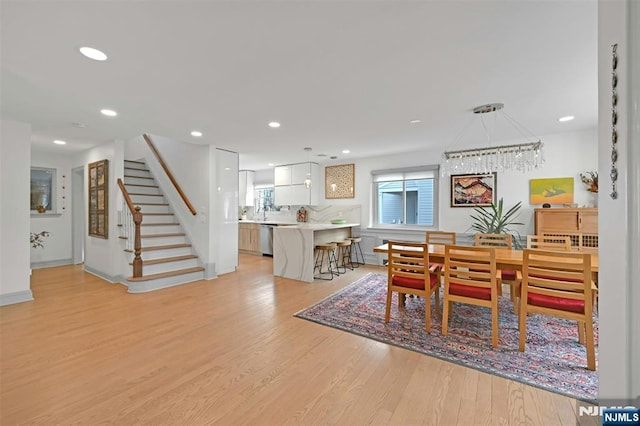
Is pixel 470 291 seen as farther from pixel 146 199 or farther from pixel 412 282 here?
pixel 146 199

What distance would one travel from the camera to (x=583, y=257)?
7.03 ft

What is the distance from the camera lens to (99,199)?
16.7 ft

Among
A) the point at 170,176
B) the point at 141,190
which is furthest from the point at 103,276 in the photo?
the point at 170,176

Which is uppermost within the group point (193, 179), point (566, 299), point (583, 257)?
point (193, 179)

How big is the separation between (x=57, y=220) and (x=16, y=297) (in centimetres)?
291

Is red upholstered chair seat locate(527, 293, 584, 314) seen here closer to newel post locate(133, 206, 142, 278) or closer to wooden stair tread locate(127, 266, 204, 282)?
wooden stair tread locate(127, 266, 204, 282)

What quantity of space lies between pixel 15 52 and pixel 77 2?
1.00 m

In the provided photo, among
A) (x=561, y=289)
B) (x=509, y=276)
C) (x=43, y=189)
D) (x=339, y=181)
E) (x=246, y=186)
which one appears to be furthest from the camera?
(x=246, y=186)

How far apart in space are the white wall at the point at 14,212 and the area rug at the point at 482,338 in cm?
390

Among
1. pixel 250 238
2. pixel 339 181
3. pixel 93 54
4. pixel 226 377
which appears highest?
pixel 93 54

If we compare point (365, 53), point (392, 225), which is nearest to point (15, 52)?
point (365, 53)

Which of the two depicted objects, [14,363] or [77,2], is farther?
[14,363]

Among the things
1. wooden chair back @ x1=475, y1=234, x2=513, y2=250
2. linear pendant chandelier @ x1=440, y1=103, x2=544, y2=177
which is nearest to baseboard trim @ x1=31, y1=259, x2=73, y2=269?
linear pendant chandelier @ x1=440, y1=103, x2=544, y2=177

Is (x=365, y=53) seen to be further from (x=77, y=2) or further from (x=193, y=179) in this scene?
(x=193, y=179)
